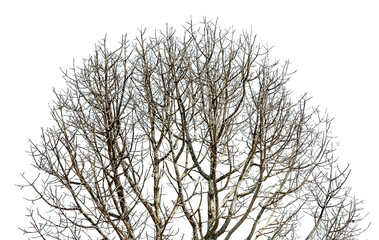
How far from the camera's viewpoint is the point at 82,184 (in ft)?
31.8

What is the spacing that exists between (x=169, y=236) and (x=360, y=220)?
398 cm

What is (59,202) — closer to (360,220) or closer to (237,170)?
(237,170)

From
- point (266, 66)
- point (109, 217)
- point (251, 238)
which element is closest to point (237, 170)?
point (251, 238)

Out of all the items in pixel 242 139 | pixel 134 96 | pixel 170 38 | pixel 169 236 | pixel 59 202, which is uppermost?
pixel 170 38

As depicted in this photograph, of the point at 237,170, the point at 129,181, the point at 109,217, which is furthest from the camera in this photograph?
the point at 237,170

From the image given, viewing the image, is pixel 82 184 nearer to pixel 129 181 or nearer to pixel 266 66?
pixel 129 181

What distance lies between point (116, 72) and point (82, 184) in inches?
85.7

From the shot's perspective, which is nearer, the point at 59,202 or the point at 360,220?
the point at 59,202

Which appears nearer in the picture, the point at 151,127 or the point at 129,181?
the point at 129,181

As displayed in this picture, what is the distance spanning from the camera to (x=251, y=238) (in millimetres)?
10359

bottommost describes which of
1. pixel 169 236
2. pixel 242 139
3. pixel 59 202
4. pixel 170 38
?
pixel 169 236

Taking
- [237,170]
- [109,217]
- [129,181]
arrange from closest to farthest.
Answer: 1. [109,217]
2. [129,181]
3. [237,170]

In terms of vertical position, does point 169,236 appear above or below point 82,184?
below

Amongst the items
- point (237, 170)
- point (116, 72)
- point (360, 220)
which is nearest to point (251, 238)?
point (237, 170)
